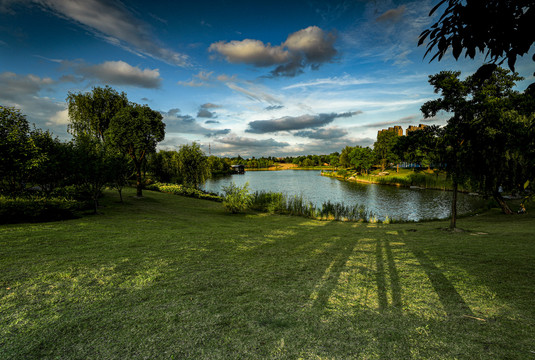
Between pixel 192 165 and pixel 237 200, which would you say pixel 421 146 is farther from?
pixel 192 165

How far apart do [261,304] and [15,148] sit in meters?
12.1

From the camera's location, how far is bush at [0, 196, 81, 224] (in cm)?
851

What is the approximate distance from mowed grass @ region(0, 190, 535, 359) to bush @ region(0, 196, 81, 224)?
3.90m

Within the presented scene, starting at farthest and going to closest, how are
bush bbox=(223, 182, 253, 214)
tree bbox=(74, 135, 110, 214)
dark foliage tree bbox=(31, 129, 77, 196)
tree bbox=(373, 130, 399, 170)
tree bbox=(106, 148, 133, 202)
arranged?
1. tree bbox=(373, 130, 399, 170)
2. bush bbox=(223, 182, 253, 214)
3. tree bbox=(106, 148, 133, 202)
4. tree bbox=(74, 135, 110, 214)
5. dark foliage tree bbox=(31, 129, 77, 196)

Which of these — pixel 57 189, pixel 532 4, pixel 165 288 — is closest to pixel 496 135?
pixel 532 4

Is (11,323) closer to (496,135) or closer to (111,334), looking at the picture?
(111,334)

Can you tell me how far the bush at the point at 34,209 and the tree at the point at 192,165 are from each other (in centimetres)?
1737

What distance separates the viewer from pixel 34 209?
9141 mm

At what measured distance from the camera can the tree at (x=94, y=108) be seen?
88.9 feet

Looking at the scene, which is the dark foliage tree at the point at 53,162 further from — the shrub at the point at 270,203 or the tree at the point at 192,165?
the tree at the point at 192,165

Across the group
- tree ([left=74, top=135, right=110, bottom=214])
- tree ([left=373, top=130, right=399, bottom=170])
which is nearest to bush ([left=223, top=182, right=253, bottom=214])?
tree ([left=74, top=135, right=110, bottom=214])

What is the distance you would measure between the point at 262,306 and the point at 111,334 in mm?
1898

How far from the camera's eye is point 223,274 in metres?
4.50

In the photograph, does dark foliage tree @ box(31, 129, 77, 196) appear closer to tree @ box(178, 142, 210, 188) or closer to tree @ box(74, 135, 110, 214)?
tree @ box(74, 135, 110, 214)
